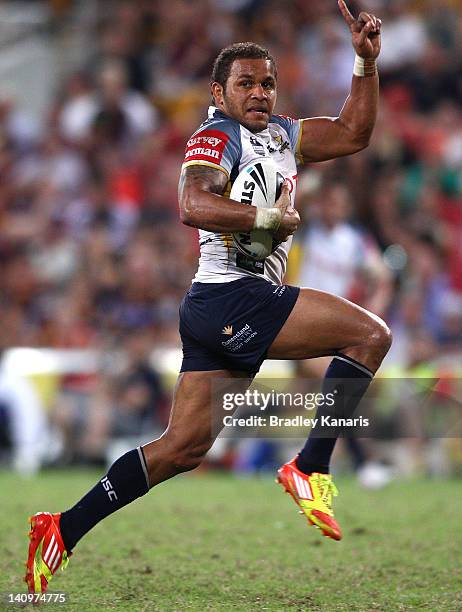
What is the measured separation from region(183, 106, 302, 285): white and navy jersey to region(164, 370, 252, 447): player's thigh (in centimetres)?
47

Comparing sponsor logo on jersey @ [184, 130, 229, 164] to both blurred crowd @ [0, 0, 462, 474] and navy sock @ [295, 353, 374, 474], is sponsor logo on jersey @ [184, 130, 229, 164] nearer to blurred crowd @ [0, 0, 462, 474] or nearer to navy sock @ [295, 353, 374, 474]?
navy sock @ [295, 353, 374, 474]

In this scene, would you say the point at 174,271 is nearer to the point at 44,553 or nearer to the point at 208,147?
the point at 208,147

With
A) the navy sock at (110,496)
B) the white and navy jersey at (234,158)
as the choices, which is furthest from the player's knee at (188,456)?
the white and navy jersey at (234,158)

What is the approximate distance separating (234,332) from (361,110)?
1.33 m

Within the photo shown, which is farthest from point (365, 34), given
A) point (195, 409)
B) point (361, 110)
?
point (195, 409)

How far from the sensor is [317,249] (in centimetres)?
927

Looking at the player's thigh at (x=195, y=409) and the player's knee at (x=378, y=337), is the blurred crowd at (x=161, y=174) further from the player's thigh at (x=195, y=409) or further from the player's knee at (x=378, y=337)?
the player's thigh at (x=195, y=409)

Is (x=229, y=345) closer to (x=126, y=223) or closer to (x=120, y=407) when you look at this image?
(x=120, y=407)

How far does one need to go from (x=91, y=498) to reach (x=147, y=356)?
5735 millimetres

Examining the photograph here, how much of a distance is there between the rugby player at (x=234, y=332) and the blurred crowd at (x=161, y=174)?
4.72 m

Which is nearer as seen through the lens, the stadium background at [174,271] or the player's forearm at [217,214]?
the player's forearm at [217,214]

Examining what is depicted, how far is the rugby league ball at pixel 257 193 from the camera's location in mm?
5152

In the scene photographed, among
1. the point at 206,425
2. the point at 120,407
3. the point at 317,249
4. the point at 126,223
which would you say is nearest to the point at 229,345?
the point at 206,425

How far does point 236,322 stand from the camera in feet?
16.9
